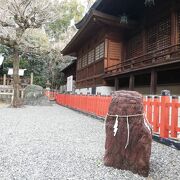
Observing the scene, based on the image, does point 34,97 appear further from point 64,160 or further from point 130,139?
point 130,139

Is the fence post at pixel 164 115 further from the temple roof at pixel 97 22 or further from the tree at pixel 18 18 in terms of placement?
the tree at pixel 18 18

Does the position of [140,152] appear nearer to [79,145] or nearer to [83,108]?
[79,145]

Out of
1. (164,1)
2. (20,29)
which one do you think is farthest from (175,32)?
(20,29)

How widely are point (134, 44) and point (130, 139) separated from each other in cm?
1037

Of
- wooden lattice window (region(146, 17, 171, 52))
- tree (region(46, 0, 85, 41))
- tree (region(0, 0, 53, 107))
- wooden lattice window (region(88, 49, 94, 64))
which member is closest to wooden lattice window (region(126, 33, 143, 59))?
wooden lattice window (region(146, 17, 171, 52))

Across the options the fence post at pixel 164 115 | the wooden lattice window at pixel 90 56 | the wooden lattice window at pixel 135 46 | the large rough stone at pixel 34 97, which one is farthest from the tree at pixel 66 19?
the fence post at pixel 164 115

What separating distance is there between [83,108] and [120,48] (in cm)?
396

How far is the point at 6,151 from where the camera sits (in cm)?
482

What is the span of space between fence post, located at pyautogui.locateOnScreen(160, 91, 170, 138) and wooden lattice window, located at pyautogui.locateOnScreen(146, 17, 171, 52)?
18.1ft

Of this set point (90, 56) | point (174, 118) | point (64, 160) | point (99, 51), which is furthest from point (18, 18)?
point (64, 160)

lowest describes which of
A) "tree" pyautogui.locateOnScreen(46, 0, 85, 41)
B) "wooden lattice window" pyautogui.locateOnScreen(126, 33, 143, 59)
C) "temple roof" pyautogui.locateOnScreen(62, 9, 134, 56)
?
"wooden lattice window" pyautogui.locateOnScreen(126, 33, 143, 59)

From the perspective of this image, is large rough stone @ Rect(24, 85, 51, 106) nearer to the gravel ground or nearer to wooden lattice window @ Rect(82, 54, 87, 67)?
wooden lattice window @ Rect(82, 54, 87, 67)

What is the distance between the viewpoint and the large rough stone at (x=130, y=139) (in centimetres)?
385

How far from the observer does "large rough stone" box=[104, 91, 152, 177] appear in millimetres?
3852
